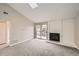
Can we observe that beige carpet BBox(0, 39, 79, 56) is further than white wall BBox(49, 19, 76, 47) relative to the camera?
No

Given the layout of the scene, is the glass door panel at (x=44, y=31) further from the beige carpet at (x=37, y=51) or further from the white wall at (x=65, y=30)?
the beige carpet at (x=37, y=51)

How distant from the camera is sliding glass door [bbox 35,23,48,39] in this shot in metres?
8.20

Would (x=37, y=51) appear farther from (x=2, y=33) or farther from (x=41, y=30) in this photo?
(x=41, y=30)

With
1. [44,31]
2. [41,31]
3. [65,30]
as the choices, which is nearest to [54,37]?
[65,30]

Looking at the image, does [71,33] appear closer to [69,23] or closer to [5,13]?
[69,23]

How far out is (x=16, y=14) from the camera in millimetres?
5762

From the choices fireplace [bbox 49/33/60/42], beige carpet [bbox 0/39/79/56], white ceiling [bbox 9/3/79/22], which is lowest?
beige carpet [bbox 0/39/79/56]

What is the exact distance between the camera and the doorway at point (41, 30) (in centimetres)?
819

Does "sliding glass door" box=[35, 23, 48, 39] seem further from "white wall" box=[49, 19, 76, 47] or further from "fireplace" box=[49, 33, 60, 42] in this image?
"white wall" box=[49, 19, 76, 47]

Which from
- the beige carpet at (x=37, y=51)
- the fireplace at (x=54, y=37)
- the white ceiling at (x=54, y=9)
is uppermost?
the white ceiling at (x=54, y=9)

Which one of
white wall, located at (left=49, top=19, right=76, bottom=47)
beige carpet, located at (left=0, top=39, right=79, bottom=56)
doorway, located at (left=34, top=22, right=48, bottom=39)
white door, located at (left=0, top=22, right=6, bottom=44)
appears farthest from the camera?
doorway, located at (left=34, top=22, right=48, bottom=39)

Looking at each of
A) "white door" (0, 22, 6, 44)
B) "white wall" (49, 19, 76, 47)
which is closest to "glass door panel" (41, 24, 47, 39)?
"white wall" (49, 19, 76, 47)

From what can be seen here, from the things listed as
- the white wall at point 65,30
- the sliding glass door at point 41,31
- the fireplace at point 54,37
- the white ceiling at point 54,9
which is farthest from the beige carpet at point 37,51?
the sliding glass door at point 41,31

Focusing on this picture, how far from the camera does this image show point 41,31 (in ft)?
28.7
